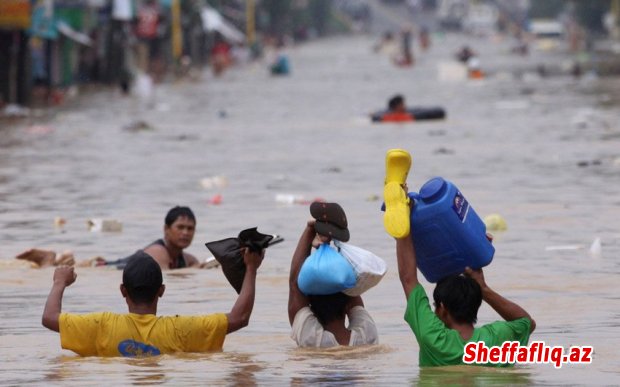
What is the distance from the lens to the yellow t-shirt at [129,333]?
9.52 m

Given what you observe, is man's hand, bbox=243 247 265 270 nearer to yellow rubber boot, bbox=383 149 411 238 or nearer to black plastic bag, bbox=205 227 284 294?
black plastic bag, bbox=205 227 284 294

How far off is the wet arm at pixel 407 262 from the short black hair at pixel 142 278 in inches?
49.2

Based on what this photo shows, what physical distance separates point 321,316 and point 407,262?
112 centimetres

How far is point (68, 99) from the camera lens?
47.6 m

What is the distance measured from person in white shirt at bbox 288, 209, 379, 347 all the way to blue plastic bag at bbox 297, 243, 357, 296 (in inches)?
4.7

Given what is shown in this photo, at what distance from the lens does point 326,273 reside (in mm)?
9586

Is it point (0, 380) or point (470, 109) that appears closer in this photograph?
point (0, 380)

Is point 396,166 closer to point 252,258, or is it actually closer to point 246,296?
point 252,258

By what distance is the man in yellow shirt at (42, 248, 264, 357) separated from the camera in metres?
9.51

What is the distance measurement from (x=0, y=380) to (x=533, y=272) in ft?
18.0

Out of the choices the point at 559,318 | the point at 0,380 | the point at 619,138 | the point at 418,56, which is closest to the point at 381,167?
the point at 619,138

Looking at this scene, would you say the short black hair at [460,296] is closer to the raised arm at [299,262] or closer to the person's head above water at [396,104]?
the raised arm at [299,262]

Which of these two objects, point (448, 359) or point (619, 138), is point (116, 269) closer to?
point (448, 359)

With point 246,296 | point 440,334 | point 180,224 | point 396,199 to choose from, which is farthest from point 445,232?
point 180,224
